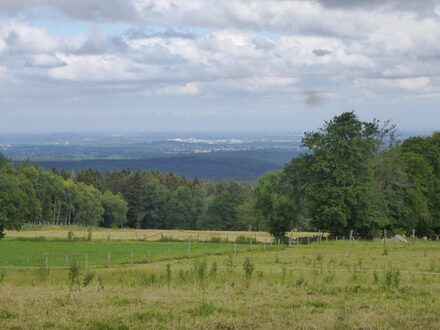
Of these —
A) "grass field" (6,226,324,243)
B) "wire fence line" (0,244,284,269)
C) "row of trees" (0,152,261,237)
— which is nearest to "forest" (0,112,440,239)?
"grass field" (6,226,324,243)

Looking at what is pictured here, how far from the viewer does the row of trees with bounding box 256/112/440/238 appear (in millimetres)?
56719

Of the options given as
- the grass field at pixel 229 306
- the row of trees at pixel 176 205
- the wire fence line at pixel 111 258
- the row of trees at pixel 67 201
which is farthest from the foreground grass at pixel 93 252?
the row of trees at pixel 176 205

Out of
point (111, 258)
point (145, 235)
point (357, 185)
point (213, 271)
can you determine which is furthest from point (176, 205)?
point (213, 271)

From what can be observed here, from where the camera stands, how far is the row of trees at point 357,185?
5672cm

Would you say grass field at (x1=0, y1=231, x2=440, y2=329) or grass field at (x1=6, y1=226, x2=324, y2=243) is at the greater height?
grass field at (x1=0, y1=231, x2=440, y2=329)

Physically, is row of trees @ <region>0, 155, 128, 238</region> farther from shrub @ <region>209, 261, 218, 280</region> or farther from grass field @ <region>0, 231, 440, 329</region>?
grass field @ <region>0, 231, 440, 329</region>

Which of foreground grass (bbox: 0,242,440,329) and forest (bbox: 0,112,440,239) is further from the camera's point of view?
forest (bbox: 0,112,440,239)

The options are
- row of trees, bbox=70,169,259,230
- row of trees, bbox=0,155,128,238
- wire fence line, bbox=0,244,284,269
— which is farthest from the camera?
row of trees, bbox=70,169,259,230

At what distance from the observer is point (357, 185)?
187ft

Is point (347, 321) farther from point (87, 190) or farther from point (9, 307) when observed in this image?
point (87, 190)

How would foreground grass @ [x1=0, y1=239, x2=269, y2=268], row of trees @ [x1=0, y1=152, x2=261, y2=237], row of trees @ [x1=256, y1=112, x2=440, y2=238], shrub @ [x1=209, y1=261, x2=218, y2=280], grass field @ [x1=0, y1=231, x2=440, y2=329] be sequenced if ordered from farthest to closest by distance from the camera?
row of trees @ [x1=0, y1=152, x2=261, y2=237] → row of trees @ [x1=256, y1=112, x2=440, y2=238] → foreground grass @ [x1=0, y1=239, x2=269, y2=268] → shrub @ [x1=209, y1=261, x2=218, y2=280] → grass field @ [x1=0, y1=231, x2=440, y2=329]

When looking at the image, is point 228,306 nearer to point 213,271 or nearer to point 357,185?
point 213,271

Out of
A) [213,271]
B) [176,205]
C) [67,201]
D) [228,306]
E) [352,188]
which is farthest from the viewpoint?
[176,205]

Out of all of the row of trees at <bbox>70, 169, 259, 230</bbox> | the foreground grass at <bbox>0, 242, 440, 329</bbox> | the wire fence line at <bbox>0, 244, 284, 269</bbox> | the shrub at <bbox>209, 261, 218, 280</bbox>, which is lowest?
the row of trees at <bbox>70, 169, 259, 230</bbox>
